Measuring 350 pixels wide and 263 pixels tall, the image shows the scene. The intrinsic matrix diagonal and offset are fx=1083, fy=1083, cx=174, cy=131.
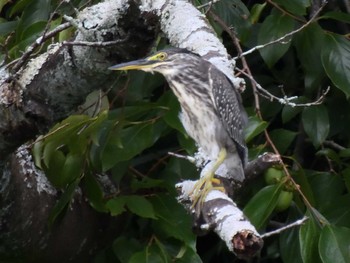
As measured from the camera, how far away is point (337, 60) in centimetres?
301

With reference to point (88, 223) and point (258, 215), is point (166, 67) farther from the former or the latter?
point (88, 223)

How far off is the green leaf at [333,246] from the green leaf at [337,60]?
0.45 meters

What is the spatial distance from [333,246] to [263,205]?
223 mm

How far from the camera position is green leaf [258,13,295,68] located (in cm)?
306

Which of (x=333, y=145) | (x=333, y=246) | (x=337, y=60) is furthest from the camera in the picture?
(x=333, y=145)

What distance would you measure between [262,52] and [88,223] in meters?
0.69

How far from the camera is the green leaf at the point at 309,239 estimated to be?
2701mm

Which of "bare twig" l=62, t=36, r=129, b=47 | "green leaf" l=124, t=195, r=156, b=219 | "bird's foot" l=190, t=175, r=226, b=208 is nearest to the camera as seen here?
"bird's foot" l=190, t=175, r=226, b=208

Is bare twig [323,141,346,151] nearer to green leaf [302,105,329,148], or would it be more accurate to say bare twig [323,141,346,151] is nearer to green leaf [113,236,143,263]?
green leaf [302,105,329,148]

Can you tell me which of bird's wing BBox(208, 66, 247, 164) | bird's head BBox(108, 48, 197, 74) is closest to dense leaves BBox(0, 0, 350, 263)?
bird's head BBox(108, 48, 197, 74)

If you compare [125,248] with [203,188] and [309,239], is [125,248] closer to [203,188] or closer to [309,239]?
[309,239]

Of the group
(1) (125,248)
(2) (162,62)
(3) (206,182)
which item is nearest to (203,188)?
(3) (206,182)

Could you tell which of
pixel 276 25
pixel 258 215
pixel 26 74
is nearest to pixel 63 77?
pixel 26 74

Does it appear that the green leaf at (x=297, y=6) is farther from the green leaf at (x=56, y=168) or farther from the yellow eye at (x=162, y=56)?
the green leaf at (x=56, y=168)
